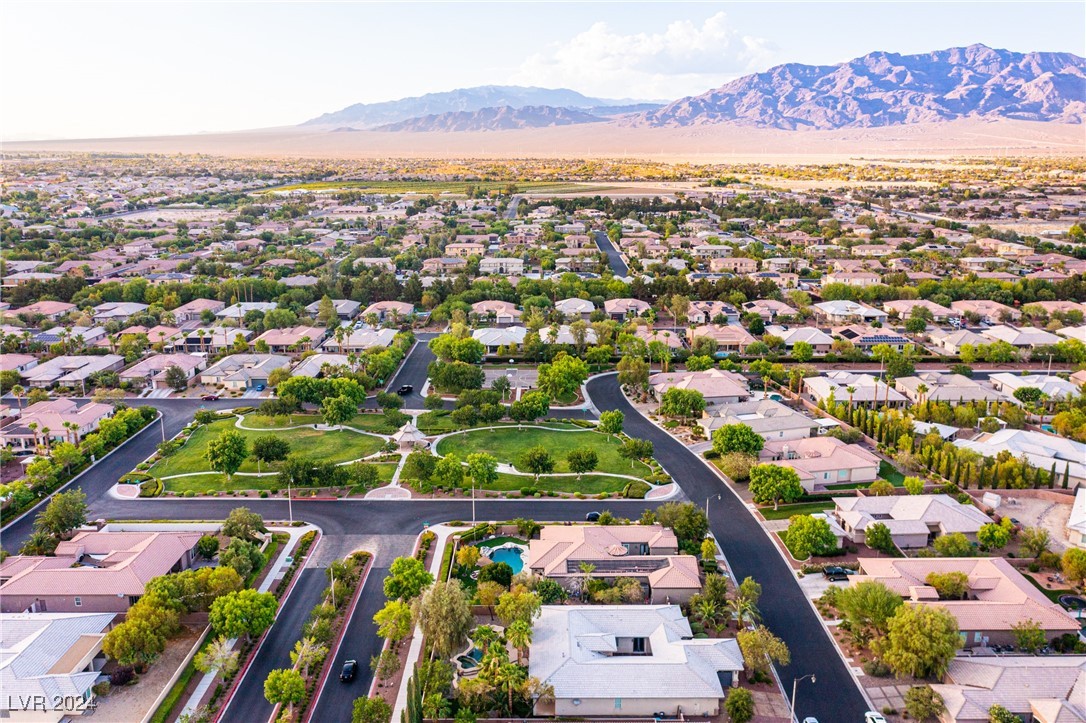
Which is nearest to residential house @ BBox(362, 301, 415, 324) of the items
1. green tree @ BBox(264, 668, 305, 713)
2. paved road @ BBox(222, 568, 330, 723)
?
paved road @ BBox(222, 568, 330, 723)

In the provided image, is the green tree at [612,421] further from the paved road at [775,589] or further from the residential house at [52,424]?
the residential house at [52,424]

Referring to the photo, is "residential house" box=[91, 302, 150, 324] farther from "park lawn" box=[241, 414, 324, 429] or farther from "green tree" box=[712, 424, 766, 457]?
"green tree" box=[712, 424, 766, 457]

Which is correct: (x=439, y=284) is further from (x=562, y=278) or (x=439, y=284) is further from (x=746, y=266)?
(x=746, y=266)

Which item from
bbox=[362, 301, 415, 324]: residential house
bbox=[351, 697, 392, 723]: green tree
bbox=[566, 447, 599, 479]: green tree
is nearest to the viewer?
bbox=[351, 697, 392, 723]: green tree

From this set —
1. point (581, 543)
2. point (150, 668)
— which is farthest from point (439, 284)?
point (150, 668)

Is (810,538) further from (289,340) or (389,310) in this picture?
(389,310)
